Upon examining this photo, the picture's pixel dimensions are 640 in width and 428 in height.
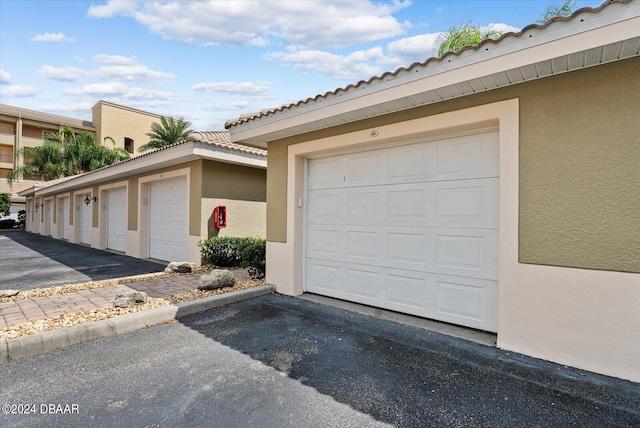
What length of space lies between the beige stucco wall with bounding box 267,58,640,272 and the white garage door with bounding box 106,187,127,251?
13949mm

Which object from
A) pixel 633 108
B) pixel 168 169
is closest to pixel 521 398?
pixel 633 108

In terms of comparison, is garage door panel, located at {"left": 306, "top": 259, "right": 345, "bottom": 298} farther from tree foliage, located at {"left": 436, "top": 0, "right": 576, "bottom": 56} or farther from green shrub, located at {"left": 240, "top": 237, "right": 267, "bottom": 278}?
tree foliage, located at {"left": 436, "top": 0, "right": 576, "bottom": 56}

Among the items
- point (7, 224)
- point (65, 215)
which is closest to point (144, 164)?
point (65, 215)

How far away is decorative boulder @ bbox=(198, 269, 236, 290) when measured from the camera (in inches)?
247

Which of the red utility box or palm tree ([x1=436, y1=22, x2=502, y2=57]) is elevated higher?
palm tree ([x1=436, y1=22, x2=502, y2=57])

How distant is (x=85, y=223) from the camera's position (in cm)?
1736

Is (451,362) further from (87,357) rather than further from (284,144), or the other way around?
(284,144)

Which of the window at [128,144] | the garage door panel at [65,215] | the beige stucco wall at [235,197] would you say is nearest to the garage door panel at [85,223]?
the garage door panel at [65,215]

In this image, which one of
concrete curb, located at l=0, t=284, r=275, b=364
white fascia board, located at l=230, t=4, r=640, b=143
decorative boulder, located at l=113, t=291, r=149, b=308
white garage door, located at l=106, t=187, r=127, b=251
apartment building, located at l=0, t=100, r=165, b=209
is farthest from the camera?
apartment building, located at l=0, t=100, r=165, b=209

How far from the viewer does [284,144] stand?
6648 mm

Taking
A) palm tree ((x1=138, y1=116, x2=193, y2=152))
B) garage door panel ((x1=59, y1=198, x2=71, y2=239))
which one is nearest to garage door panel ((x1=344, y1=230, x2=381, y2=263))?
garage door panel ((x1=59, y1=198, x2=71, y2=239))

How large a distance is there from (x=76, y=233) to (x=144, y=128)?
27234mm

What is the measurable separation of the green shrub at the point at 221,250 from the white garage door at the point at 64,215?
15771mm

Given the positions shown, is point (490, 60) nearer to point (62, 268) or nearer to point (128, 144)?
point (62, 268)
